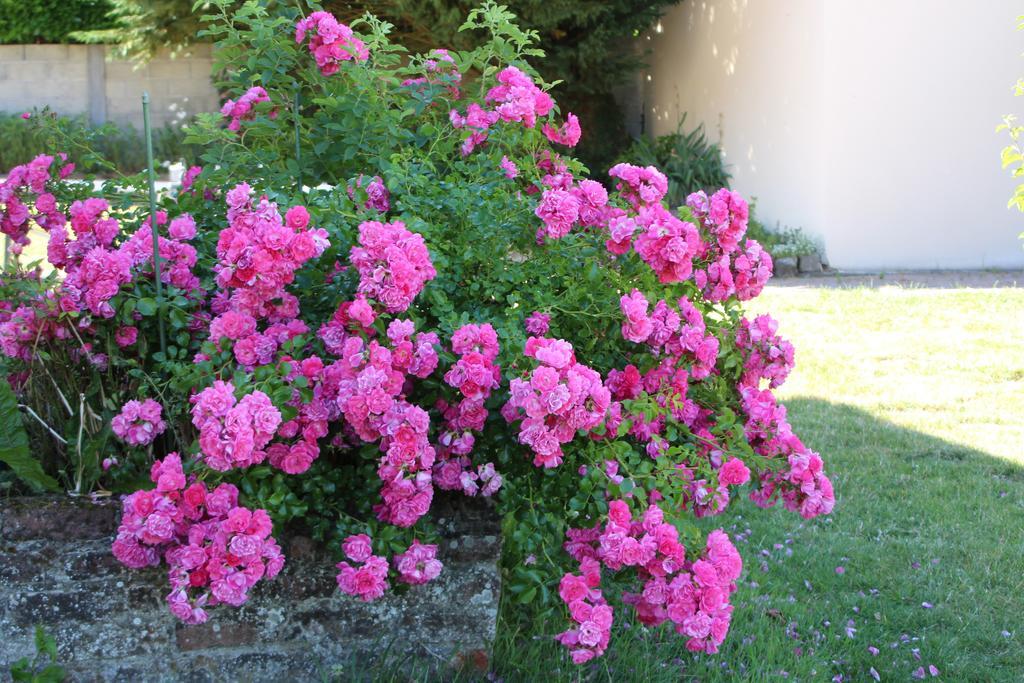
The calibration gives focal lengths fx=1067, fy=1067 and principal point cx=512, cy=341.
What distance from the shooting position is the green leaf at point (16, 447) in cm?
238

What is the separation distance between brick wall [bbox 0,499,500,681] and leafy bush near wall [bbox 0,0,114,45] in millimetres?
15161

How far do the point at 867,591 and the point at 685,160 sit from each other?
327 inches

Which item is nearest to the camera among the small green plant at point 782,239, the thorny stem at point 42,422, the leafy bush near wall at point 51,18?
the thorny stem at point 42,422

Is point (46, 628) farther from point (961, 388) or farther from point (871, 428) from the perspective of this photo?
point (961, 388)

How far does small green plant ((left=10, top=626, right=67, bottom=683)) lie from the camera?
7.64 feet

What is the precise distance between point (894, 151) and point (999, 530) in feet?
19.0

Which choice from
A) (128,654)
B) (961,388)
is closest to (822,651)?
(128,654)

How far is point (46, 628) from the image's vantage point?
7.77 feet

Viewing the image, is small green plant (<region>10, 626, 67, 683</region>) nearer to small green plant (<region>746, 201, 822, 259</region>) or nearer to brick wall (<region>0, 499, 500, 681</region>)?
brick wall (<region>0, 499, 500, 681</region>)

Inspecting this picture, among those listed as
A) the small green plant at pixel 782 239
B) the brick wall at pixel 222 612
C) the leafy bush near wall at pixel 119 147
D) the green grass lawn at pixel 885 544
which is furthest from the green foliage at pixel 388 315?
the leafy bush near wall at pixel 119 147

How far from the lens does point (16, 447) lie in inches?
94.0

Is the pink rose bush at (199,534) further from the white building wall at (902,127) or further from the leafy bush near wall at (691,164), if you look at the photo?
the leafy bush near wall at (691,164)

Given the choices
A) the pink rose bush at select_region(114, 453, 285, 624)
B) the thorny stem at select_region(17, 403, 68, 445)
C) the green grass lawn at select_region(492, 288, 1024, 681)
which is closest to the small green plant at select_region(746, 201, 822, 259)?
the green grass lawn at select_region(492, 288, 1024, 681)

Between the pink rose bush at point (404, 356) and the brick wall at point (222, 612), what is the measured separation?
0.09m
